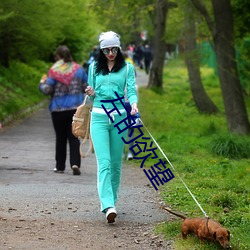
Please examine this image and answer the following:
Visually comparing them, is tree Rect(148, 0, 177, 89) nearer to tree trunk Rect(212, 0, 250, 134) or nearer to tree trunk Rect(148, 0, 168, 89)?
tree trunk Rect(148, 0, 168, 89)

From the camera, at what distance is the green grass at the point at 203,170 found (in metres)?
7.18

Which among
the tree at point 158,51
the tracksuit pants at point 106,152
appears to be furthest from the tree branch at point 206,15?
the tree at point 158,51

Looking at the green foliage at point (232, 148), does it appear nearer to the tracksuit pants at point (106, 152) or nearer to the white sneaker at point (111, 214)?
the tracksuit pants at point (106, 152)

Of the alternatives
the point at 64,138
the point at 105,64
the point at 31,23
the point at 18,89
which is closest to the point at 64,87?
the point at 64,138

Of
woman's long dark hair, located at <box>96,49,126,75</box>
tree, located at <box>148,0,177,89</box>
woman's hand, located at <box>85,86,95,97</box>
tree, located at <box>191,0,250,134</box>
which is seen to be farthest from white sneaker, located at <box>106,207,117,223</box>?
tree, located at <box>148,0,177,89</box>

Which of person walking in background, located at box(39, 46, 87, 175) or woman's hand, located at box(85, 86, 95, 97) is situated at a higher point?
woman's hand, located at box(85, 86, 95, 97)

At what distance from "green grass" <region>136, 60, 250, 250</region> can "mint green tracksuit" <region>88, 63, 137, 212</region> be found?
2.39 feet

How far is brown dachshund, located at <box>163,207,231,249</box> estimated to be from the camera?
602 cm

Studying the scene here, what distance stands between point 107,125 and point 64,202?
4.63 feet

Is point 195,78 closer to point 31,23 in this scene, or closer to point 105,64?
point 31,23

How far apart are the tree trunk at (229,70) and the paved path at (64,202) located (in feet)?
13.4

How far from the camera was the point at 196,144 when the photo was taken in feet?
49.5

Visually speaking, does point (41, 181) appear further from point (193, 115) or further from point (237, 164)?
point (193, 115)

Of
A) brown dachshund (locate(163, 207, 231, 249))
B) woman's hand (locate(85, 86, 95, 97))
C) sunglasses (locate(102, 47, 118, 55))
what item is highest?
sunglasses (locate(102, 47, 118, 55))
